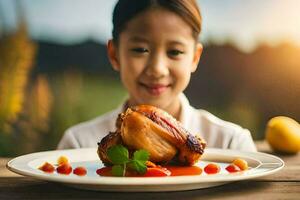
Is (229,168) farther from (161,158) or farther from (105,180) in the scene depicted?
(105,180)

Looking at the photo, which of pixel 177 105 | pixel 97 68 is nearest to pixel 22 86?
pixel 97 68

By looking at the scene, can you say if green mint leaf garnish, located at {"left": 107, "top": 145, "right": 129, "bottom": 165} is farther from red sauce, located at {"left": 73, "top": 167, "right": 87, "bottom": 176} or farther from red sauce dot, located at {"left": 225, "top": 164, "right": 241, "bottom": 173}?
red sauce dot, located at {"left": 225, "top": 164, "right": 241, "bottom": 173}

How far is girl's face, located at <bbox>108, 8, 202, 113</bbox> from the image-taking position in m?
1.70

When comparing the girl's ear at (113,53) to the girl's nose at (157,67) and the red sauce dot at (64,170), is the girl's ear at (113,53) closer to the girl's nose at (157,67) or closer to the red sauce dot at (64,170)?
the girl's nose at (157,67)

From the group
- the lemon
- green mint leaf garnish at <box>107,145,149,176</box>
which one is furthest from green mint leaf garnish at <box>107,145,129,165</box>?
the lemon

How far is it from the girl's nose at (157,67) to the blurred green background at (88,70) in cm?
89

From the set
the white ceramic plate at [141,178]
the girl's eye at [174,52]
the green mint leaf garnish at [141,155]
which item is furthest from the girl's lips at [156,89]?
the green mint leaf garnish at [141,155]

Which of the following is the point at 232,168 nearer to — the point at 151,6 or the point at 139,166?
the point at 139,166

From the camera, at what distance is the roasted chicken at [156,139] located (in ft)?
2.95

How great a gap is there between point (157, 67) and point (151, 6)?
0.62ft

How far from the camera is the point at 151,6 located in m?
1.75

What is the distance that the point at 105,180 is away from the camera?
0.75 meters

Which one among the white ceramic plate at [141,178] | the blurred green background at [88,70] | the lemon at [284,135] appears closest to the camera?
the white ceramic plate at [141,178]

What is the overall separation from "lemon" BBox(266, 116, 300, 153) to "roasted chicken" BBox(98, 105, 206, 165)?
63 cm
